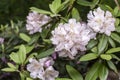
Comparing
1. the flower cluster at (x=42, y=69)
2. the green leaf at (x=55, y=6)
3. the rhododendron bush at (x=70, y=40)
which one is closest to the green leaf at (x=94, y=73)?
the rhododendron bush at (x=70, y=40)

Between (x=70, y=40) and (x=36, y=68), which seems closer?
(x=70, y=40)

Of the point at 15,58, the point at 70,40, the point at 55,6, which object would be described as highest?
the point at 55,6

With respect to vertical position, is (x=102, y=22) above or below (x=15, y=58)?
above

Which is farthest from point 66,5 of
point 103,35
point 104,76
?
point 104,76

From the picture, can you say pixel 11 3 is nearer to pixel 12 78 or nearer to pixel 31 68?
pixel 12 78

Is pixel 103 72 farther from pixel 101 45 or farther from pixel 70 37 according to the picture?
pixel 70 37

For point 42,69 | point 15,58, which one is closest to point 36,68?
point 42,69

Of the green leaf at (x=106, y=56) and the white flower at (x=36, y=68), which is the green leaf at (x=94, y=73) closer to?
the green leaf at (x=106, y=56)
